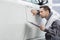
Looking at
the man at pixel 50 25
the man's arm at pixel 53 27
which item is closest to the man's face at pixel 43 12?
the man at pixel 50 25

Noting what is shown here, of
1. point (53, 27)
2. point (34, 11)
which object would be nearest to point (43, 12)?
point (34, 11)

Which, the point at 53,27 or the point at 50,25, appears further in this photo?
the point at 50,25

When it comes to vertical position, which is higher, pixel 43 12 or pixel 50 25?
pixel 43 12

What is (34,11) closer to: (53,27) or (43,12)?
(43,12)

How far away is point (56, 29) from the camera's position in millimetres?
1615

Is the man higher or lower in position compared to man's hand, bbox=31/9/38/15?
lower

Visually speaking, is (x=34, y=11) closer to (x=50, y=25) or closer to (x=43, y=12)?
(x=43, y=12)

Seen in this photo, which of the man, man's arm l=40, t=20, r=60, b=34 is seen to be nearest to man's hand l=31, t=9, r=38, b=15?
the man

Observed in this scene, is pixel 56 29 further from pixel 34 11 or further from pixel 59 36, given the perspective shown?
pixel 34 11

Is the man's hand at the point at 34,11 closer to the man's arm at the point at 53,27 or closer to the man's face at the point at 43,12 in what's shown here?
the man's face at the point at 43,12

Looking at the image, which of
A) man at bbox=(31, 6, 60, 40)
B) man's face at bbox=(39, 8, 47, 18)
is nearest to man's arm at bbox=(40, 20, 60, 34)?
man at bbox=(31, 6, 60, 40)

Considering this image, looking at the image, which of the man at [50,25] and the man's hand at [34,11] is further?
the man's hand at [34,11]

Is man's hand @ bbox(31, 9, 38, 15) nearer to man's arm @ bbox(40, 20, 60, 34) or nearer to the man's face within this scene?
the man's face

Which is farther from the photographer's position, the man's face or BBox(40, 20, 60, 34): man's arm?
the man's face
